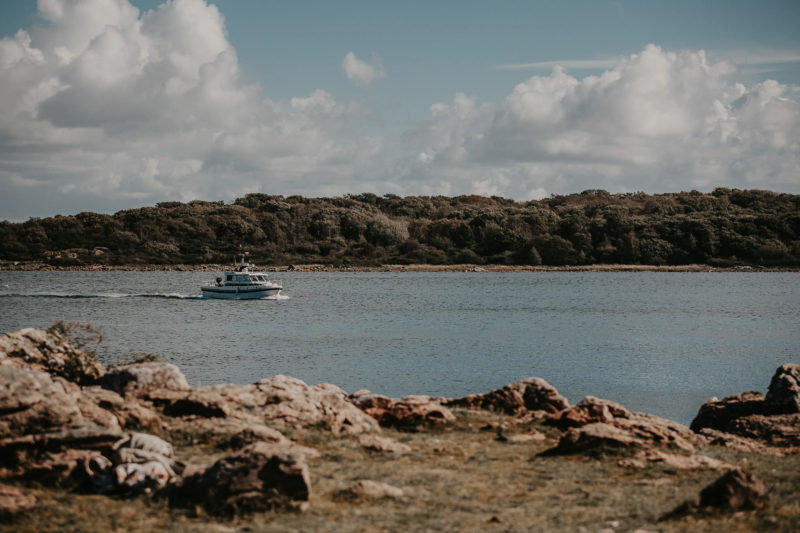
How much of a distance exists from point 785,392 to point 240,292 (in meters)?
56.5

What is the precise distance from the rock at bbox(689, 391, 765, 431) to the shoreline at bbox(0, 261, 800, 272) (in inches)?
4404

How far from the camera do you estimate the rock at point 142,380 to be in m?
12.9

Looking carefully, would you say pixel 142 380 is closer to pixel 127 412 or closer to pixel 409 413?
pixel 127 412

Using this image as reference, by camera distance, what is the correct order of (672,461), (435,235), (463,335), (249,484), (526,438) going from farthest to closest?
(435,235) → (463,335) → (526,438) → (672,461) → (249,484)

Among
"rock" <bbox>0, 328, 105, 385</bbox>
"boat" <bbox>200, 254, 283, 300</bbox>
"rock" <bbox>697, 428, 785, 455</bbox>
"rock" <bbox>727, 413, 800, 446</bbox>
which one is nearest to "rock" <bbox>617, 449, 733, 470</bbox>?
"rock" <bbox>697, 428, 785, 455</bbox>

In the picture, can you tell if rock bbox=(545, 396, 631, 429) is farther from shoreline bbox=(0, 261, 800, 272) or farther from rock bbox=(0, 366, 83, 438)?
shoreline bbox=(0, 261, 800, 272)

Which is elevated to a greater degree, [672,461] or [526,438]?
[672,461]

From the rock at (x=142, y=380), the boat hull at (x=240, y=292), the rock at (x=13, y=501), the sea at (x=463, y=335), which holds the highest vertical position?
the rock at (x=142, y=380)

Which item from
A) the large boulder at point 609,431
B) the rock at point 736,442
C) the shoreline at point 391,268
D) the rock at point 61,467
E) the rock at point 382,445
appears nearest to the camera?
the rock at point 61,467

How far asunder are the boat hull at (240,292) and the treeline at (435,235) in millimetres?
63448

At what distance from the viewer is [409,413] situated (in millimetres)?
13992

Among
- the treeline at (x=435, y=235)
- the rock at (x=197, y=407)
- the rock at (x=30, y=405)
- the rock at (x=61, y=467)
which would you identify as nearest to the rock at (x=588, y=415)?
the rock at (x=197, y=407)

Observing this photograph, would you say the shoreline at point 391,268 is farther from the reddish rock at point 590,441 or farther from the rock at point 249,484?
the rock at point 249,484

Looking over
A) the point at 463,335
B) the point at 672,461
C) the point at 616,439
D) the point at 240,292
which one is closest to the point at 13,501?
the point at 616,439
